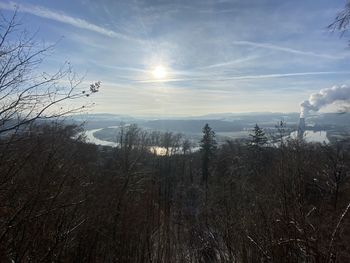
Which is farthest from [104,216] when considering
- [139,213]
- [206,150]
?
[206,150]

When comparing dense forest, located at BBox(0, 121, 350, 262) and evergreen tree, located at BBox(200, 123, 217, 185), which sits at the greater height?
dense forest, located at BBox(0, 121, 350, 262)

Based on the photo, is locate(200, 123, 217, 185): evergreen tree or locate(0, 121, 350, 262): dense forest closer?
locate(0, 121, 350, 262): dense forest

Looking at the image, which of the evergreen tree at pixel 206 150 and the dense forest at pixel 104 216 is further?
the evergreen tree at pixel 206 150

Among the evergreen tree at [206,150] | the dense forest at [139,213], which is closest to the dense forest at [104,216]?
the dense forest at [139,213]

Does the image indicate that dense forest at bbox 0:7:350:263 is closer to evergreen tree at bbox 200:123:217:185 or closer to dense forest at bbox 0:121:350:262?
dense forest at bbox 0:121:350:262

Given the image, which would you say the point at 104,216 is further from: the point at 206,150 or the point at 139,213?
the point at 206,150

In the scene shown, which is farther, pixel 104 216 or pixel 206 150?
pixel 206 150

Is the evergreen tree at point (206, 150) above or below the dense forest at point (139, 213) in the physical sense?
below

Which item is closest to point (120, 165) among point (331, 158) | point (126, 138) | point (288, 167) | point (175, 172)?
point (126, 138)

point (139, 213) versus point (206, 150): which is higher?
point (139, 213)

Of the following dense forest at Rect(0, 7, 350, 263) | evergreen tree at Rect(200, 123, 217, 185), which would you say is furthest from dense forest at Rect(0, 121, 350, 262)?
evergreen tree at Rect(200, 123, 217, 185)

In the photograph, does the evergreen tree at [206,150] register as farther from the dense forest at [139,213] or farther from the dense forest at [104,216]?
the dense forest at [104,216]
